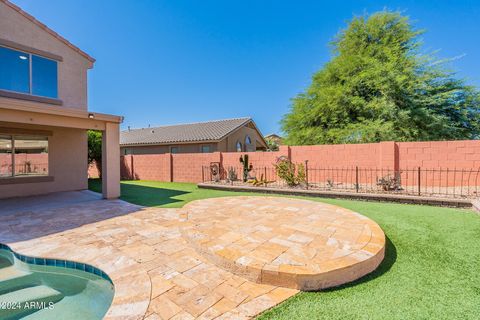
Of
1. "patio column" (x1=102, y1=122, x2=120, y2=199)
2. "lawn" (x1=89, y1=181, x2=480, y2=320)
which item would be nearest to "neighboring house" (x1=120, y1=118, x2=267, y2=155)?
"patio column" (x1=102, y1=122, x2=120, y2=199)

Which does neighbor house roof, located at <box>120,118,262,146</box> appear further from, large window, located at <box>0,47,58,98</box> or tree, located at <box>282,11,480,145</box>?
large window, located at <box>0,47,58,98</box>

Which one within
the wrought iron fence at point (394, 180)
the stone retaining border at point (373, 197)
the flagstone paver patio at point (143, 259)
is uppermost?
the wrought iron fence at point (394, 180)

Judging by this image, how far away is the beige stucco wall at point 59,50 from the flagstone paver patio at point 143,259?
5536 mm

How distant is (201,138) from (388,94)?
45.1ft

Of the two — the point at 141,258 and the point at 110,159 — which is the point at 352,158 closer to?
the point at 141,258

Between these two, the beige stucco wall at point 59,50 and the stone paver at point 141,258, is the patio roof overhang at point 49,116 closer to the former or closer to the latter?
the stone paver at point 141,258

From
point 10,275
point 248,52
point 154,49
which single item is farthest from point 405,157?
point 154,49

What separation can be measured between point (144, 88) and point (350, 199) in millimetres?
16141

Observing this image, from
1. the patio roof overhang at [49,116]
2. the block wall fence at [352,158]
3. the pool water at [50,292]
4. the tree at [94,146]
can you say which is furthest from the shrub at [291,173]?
the tree at [94,146]

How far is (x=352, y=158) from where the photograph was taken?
35.9 feet

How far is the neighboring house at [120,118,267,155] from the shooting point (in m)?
19.0

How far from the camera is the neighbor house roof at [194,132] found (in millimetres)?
19219

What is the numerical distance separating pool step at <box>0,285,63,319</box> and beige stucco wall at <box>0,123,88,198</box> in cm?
828

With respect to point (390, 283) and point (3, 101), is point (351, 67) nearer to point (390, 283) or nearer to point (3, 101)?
point (390, 283)
